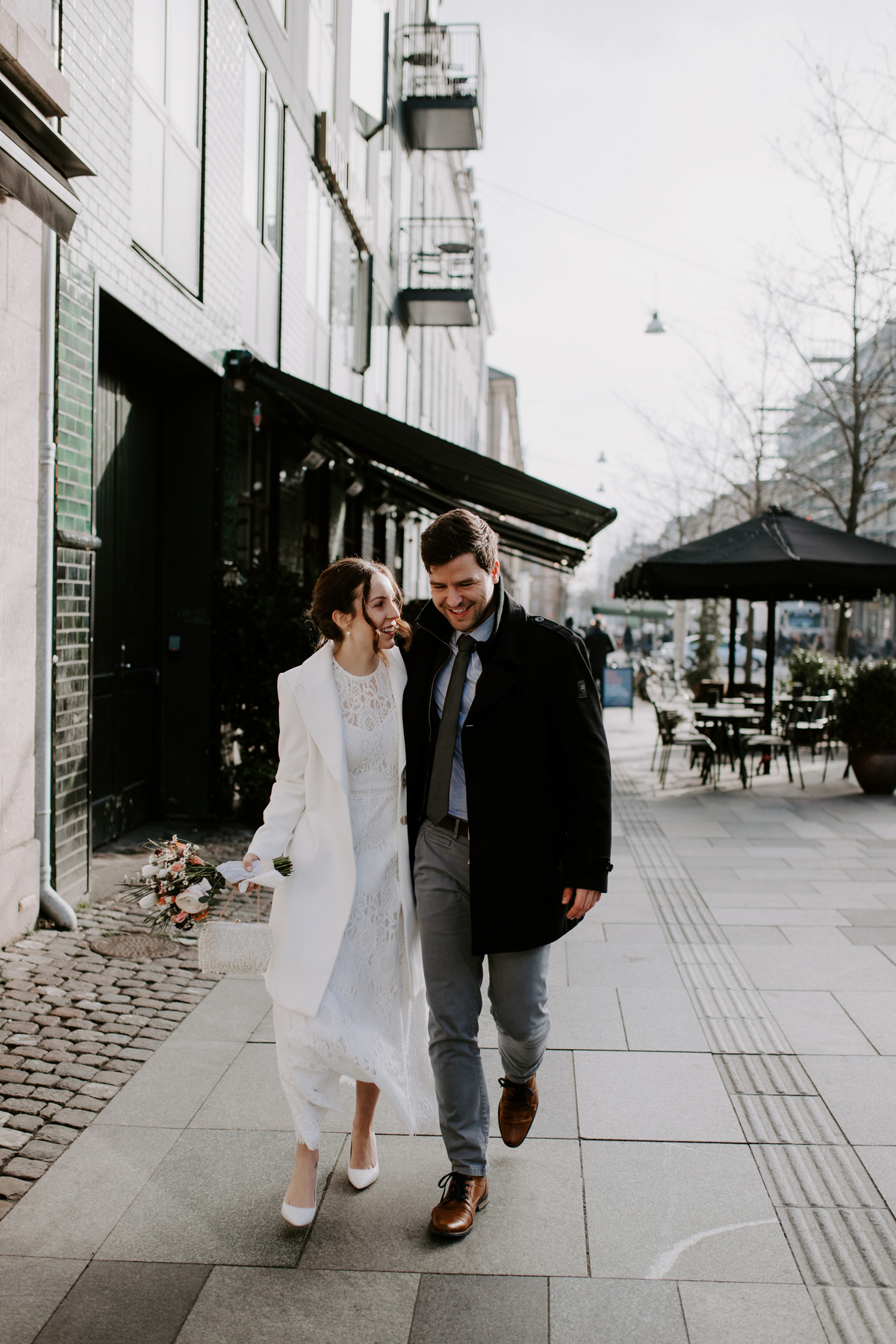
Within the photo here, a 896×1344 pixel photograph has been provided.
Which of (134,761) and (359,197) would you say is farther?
(359,197)

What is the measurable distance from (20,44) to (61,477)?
78.8 inches

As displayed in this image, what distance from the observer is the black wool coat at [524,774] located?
299 cm

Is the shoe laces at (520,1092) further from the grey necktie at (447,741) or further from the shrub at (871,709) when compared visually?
the shrub at (871,709)

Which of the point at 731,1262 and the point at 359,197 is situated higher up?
the point at 359,197

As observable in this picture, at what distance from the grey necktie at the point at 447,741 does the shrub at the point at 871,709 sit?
8838mm

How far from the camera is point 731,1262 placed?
9.18 feet

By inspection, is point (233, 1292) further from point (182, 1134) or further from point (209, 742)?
point (209, 742)

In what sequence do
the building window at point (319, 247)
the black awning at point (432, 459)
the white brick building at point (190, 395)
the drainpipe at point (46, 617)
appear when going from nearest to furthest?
the drainpipe at point (46, 617) < the white brick building at point (190, 395) < the black awning at point (432, 459) < the building window at point (319, 247)

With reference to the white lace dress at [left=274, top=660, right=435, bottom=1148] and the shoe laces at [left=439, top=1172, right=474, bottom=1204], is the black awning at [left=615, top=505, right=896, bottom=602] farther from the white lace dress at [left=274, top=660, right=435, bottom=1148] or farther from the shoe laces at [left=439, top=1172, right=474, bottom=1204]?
the shoe laces at [left=439, top=1172, right=474, bottom=1204]

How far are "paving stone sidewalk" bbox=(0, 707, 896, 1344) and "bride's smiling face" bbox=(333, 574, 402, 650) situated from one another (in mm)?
1597

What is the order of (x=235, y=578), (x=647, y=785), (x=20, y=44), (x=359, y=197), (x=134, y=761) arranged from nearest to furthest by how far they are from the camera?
(x=20, y=44) → (x=134, y=761) → (x=235, y=578) → (x=647, y=785) → (x=359, y=197)

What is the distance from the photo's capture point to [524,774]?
3025 mm

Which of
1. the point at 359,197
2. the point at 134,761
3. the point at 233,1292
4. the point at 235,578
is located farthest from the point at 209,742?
the point at 359,197

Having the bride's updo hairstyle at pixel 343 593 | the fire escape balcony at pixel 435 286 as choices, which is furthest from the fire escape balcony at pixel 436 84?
the bride's updo hairstyle at pixel 343 593
